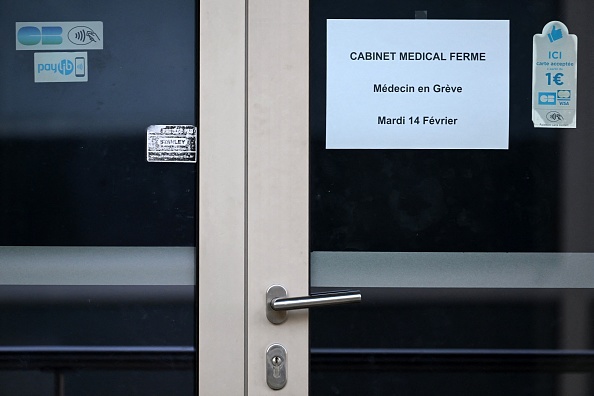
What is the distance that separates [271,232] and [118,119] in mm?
506

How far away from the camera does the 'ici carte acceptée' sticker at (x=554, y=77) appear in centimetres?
152

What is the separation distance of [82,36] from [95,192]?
0.41m

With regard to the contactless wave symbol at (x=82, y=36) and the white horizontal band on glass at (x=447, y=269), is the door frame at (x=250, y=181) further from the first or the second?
the contactless wave symbol at (x=82, y=36)

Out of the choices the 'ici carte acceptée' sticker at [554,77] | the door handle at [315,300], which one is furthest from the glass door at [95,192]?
the 'ici carte acceptée' sticker at [554,77]

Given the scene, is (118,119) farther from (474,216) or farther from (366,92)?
(474,216)

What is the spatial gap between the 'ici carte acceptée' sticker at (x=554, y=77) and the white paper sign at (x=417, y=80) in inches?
3.3

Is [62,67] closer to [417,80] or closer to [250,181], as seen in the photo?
[250,181]

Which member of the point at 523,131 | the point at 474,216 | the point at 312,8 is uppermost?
the point at 312,8

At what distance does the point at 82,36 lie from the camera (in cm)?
151

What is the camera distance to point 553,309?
5.04 feet

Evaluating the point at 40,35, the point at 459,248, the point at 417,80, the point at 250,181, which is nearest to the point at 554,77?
the point at 417,80

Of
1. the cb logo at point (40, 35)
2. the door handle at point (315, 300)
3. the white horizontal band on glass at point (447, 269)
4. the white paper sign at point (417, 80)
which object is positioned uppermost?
the cb logo at point (40, 35)

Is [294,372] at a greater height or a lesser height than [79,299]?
lesser

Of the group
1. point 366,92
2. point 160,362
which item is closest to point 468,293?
point 366,92
